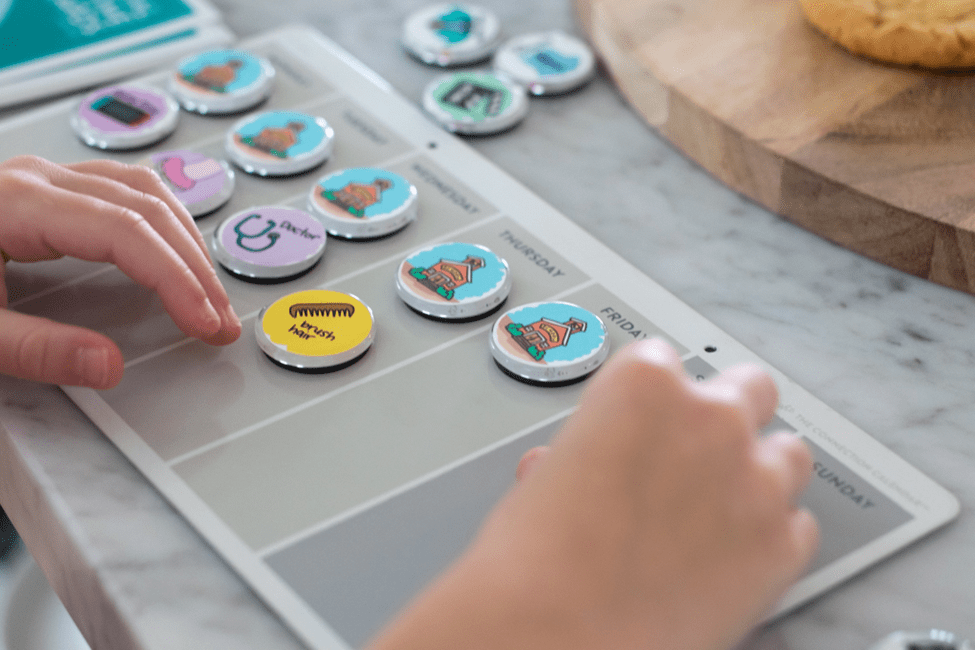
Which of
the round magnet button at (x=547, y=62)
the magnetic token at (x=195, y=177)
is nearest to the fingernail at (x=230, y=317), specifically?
the magnetic token at (x=195, y=177)

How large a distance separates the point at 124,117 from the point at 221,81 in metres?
0.08

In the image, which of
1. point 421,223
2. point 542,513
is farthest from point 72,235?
point 542,513

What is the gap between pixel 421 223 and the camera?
63 centimetres

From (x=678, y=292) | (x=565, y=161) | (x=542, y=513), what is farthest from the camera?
(x=565, y=161)

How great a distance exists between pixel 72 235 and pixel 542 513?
34cm

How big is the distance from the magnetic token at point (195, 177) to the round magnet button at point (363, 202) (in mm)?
62

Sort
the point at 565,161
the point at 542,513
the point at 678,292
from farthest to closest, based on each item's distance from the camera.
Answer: the point at 565,161, the point at 678,292, the point at 542,513

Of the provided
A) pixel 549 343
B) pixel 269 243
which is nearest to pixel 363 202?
pixel 269 243

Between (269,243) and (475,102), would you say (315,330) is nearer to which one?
(269,243)

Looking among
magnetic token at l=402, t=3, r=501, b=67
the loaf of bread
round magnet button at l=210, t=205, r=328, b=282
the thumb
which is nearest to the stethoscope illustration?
round magnet button at l=210, t=205, r=328, b=282

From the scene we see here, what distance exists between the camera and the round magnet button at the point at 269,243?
1.92 feet

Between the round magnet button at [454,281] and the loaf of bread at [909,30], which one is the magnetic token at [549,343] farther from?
the loaf of bread at [909,30]

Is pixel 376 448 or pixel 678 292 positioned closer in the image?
pixel 376 448

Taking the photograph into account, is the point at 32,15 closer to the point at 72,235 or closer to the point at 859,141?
the point at 72,235
